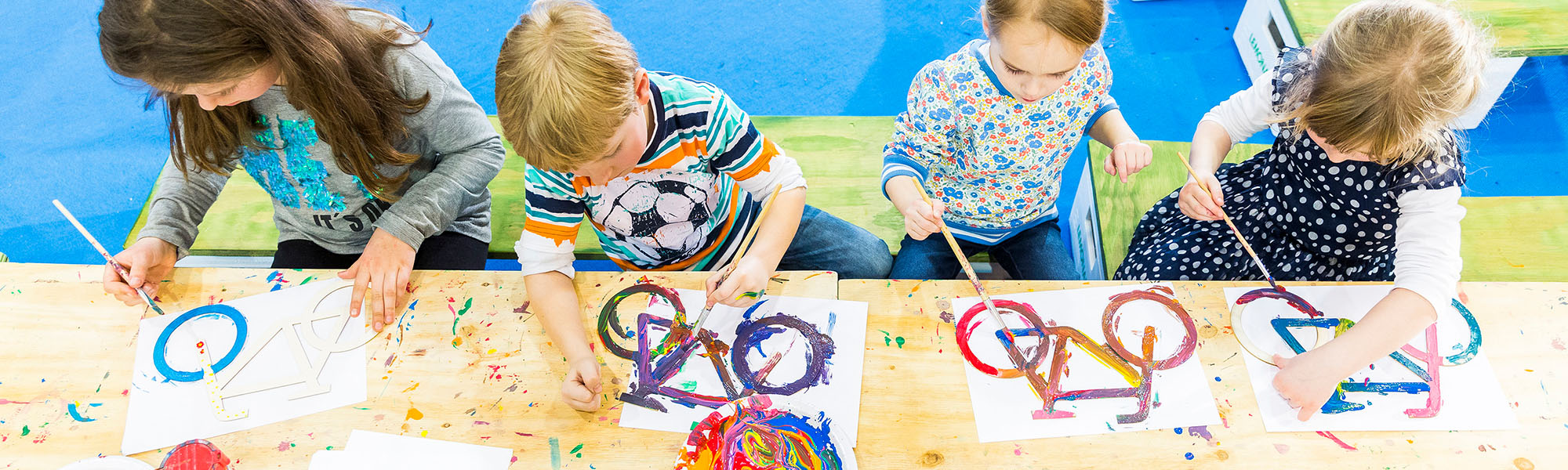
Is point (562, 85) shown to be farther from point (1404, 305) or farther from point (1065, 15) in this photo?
point (1404, 305)

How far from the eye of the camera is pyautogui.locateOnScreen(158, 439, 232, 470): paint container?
950 millimetres

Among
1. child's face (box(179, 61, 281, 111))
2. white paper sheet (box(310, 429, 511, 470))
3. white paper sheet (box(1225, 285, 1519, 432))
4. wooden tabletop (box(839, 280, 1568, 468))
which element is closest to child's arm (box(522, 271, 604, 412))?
white paper sheet (box(310, 429, 511, 470))

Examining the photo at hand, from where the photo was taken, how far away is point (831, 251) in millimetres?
1373

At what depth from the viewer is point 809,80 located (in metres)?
2.33

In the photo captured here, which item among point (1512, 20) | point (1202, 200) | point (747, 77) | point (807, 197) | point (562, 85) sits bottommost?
point (747, 77)

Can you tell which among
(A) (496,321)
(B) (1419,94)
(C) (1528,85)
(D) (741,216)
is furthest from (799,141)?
(C) (1528,85)

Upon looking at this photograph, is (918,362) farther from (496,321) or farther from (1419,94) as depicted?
(1419,94)

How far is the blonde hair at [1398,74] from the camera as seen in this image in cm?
94

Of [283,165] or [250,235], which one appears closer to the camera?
[283,165]

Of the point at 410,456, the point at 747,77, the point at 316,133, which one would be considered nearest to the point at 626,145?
the point at 410,456

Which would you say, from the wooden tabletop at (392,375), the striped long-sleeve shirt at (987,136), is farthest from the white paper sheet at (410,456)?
the striped long-sleeve shirt at (987,136)

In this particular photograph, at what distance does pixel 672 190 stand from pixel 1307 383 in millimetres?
827

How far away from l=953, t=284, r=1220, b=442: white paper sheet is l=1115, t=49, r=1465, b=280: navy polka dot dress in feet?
0.98

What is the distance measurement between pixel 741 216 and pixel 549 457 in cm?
52
